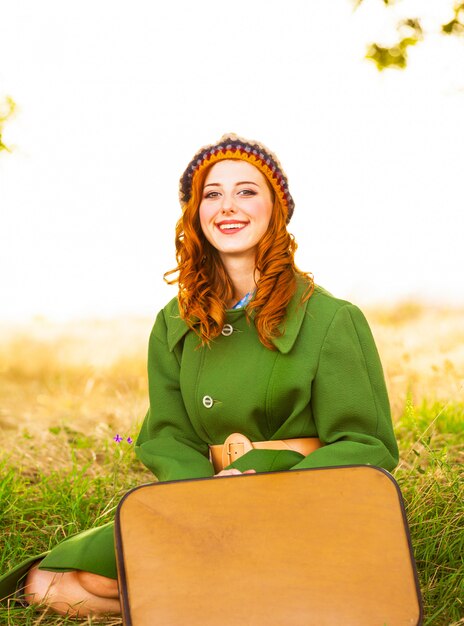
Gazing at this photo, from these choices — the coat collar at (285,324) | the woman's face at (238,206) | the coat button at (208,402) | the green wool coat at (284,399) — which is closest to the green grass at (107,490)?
the green wool coat at (284,399)

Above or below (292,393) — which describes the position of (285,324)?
above

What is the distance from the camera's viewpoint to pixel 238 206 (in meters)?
2.52

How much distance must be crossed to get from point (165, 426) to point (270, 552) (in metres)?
0.69

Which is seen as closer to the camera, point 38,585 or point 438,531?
point 38,585

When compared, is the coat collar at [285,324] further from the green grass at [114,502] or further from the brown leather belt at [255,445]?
the green grass at [114,502]

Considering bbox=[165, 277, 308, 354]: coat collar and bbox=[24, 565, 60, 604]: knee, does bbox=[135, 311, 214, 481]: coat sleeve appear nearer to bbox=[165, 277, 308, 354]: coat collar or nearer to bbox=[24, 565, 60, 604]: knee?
bbox=[165, 277, 308, 354]: coat collar

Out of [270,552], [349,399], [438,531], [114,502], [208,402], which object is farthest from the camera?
[114,502]

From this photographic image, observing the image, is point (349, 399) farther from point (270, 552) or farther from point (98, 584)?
point (98, 584)

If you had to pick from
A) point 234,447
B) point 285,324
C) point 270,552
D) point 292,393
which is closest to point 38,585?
point 234,447

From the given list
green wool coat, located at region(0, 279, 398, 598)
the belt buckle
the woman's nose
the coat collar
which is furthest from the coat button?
the woman's nose

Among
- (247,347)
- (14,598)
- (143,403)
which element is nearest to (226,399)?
(247,347)

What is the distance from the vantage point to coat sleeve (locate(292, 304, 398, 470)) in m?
2.38

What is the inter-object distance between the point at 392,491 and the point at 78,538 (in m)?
0.93

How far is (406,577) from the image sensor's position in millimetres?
2082
